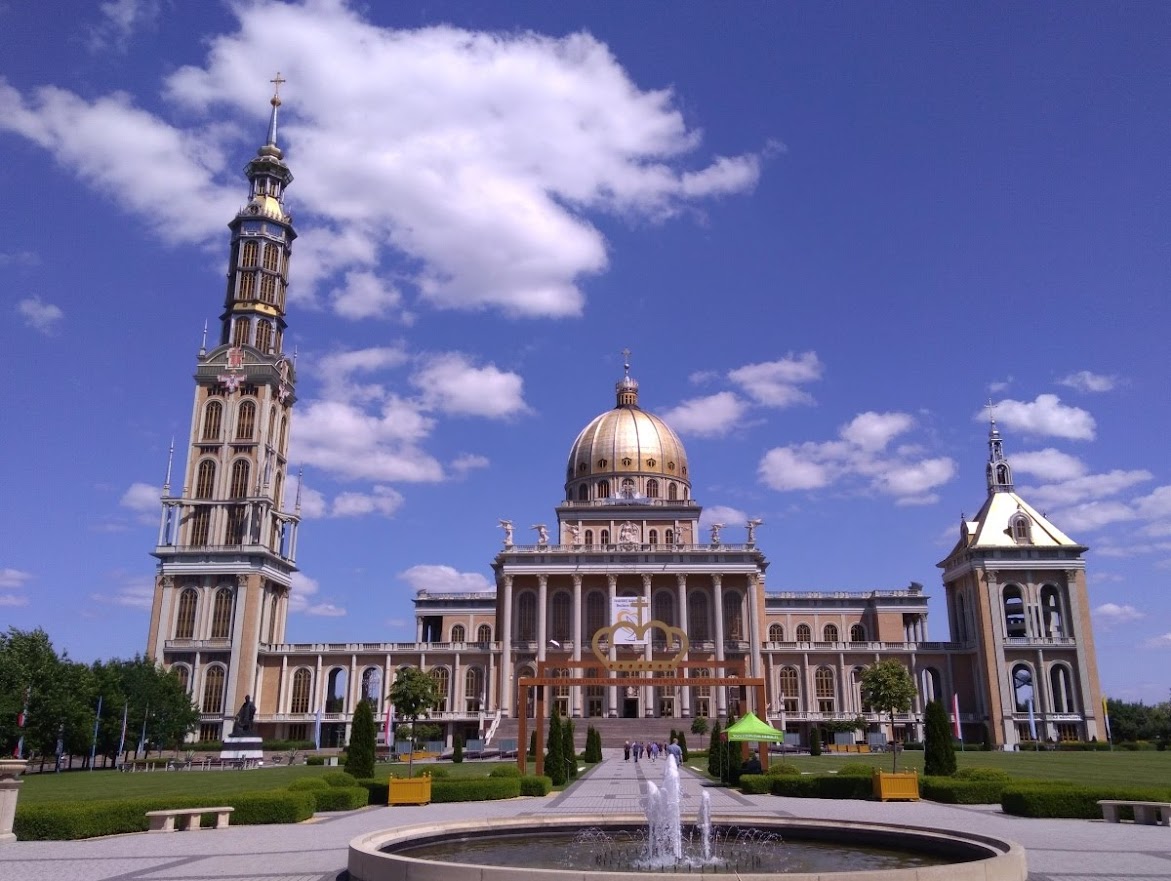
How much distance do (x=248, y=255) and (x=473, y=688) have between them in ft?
153

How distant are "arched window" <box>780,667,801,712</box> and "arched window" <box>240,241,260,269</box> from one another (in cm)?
6378

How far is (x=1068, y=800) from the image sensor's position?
2527 cm

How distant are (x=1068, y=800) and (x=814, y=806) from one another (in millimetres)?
6812

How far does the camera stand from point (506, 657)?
8488cm

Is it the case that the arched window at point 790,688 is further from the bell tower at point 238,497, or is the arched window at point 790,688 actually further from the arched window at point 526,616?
the bell tower at point 238,497

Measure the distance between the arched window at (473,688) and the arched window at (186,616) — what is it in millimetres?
24150

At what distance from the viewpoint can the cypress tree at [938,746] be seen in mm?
32688

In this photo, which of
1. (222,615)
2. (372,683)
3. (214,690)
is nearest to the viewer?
(214,690)

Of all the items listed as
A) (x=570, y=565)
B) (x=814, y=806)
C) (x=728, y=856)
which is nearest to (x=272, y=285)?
(x=570, y=565)

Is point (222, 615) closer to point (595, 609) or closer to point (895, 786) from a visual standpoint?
point (595, 609)

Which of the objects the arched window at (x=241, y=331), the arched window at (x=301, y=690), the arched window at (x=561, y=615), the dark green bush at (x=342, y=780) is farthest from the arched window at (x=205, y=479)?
the dark green bush at (x=342, y=780)

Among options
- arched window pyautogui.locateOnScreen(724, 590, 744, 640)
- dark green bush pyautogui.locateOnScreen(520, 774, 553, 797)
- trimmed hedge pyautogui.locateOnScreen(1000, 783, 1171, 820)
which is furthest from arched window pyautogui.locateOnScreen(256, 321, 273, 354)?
trimmed hedge pyautogui.locateOnScreen(1000, 783, 1171, 820)

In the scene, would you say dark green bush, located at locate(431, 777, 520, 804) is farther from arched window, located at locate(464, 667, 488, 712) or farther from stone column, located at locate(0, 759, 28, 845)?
arched window, located at locate(464, 667, 488, 712)

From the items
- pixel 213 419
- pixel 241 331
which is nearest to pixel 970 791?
pixel 213 419
